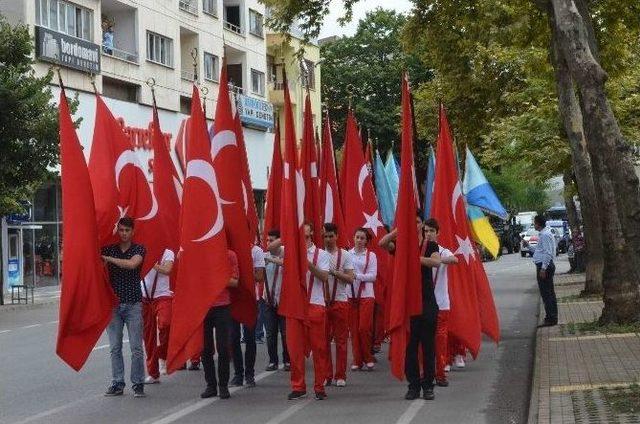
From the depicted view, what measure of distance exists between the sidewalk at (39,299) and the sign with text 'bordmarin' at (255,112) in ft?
50.2

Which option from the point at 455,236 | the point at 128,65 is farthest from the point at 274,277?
the point at 128,65

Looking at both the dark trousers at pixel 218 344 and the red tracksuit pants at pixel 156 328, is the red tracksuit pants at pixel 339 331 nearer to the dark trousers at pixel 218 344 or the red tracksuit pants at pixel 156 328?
the dark trousers at pixel 218 344

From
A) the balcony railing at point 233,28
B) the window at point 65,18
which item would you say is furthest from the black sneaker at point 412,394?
the balcony railing at point 233,28

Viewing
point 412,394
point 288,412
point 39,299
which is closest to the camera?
point 288,412

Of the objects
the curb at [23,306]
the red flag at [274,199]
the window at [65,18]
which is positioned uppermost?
the window at [65,18]

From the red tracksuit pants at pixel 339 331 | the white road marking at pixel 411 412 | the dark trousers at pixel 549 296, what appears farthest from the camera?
the dark trousers at pixel 549 296

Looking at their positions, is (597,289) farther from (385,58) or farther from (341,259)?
(385,58)

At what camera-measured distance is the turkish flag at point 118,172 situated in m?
14.3

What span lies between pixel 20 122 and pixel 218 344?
20.5 meters

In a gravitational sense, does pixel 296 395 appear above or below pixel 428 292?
below

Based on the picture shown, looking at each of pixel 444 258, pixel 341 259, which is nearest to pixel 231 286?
pixel 341 259

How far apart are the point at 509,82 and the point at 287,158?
25.9 metres

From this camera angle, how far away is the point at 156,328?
1451 centimetres

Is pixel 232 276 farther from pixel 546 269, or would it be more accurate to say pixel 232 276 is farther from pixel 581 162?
pixel 581 162
